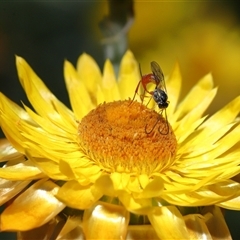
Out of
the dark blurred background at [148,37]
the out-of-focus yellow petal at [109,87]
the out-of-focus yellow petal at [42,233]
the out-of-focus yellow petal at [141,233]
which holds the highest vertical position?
the dark blurred background at [148,37]

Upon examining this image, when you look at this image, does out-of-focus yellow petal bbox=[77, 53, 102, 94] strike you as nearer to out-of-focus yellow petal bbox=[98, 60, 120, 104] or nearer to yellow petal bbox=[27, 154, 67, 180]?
out-of-focus yellow petal bbox=[98, 60, 120, 104]

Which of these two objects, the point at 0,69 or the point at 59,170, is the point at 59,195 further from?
the point at 0,69

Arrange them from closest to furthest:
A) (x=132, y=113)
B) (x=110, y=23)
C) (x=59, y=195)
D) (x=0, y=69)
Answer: (x=59, y=195) → (x=132, y=113) → (x=110, y=23) → (x=0, y=69)

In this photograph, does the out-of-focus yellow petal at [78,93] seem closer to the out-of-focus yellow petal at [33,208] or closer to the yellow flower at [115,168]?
the yellow flower at [115,168]

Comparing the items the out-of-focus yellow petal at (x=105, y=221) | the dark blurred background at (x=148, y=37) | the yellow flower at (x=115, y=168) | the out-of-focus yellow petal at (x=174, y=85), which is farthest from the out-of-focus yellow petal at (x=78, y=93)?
the dark blurred background at (x=148, y=37)

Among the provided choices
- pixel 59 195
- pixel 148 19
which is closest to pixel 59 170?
pixel 59 195

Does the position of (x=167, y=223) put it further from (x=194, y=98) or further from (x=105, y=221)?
(x=194, y=98)

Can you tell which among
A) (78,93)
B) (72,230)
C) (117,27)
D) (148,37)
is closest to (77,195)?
(72,230)
